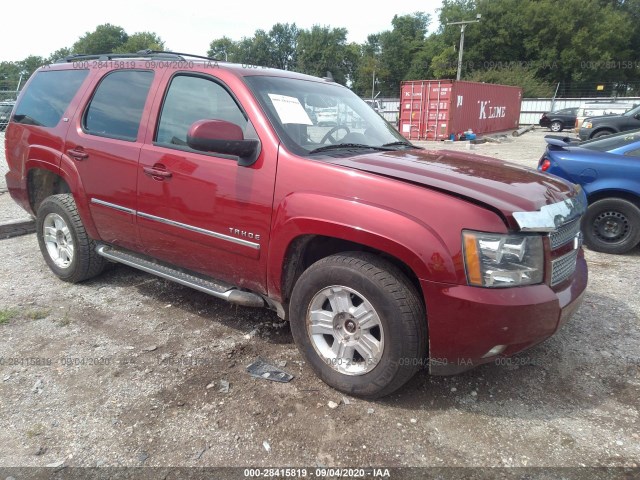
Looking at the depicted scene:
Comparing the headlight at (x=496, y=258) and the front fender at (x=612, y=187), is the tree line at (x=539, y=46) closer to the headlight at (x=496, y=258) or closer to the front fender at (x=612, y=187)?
the front fender at (x=612, y=187)

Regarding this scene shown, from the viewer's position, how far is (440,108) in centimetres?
2242

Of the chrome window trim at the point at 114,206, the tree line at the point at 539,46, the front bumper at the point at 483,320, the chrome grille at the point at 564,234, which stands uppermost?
the tree line at the point at 539,46

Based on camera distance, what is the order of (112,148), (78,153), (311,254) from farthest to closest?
(78,153)
(112,148)
(311,254)

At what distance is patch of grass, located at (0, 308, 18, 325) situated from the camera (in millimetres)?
3587

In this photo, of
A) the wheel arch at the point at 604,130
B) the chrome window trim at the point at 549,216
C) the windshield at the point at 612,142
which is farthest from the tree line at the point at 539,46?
the chrome window trim at the point at 549,216

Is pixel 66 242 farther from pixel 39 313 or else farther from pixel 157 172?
pixel 157 172

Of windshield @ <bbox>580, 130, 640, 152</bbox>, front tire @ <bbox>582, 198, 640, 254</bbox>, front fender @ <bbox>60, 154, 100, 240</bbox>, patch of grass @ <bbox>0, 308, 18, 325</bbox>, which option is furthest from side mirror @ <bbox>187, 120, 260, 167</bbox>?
windshield @ <bbox>580, 130, 640, 152</bbox>

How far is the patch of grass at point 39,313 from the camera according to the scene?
3.66m

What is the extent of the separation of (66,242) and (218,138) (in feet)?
8.16

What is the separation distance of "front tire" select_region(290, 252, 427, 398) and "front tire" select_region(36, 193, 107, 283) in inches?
92.0

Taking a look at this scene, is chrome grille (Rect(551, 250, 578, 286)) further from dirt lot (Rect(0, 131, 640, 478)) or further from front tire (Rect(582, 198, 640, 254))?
front tire (Rect(582, 198, 640, 254))

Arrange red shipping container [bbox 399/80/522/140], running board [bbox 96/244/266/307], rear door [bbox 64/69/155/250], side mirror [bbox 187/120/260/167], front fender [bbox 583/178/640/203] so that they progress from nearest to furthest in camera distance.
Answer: side mirror [bbox 187/120/260/167] < running board [bbox 96/244/266/307] < rear door [bbox 64/69/155/250] < front fender [bbox 583/178/640/203] < red shipping container [bbox 399/80/522/140]

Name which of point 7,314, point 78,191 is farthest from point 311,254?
point 7,314

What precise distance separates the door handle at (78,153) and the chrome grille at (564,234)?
137 inches
